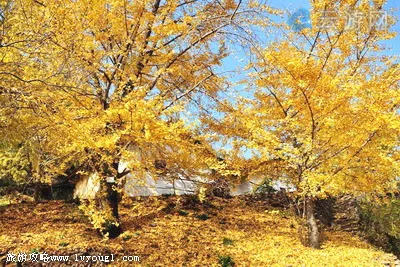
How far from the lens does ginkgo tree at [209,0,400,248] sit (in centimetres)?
720

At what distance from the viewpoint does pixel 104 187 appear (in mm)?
7699

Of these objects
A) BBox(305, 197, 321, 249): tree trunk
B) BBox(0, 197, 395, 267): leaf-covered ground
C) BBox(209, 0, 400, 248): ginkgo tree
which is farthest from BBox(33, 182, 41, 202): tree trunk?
BBox(305, 197, 321, 249): tree trunk

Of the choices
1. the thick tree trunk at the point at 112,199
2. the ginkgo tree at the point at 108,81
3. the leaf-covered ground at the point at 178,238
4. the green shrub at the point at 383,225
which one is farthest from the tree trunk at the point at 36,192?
the green shrub at the point at 383,225

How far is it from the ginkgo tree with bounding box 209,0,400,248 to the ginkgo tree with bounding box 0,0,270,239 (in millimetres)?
1084

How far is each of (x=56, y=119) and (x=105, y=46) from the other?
2751mm

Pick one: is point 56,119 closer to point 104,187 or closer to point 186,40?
point 104,187

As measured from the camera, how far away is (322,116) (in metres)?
7.45

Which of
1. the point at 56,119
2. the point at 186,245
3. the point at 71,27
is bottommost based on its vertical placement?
the point at 186,245

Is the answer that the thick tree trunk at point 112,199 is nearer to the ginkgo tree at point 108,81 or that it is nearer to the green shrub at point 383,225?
the ginkgo tree at point 108,81

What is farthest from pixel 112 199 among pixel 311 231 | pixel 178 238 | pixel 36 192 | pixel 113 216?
pixel 311 231

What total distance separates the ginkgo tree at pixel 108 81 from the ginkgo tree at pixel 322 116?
42.7 inches

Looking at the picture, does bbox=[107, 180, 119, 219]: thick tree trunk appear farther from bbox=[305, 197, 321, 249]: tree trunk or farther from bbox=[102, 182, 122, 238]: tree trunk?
bbox=[305, 197, 321, 249]: tree trunk

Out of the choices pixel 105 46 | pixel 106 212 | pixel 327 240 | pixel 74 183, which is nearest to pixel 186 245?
pixel 106 212

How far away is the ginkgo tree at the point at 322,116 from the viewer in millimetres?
7199
